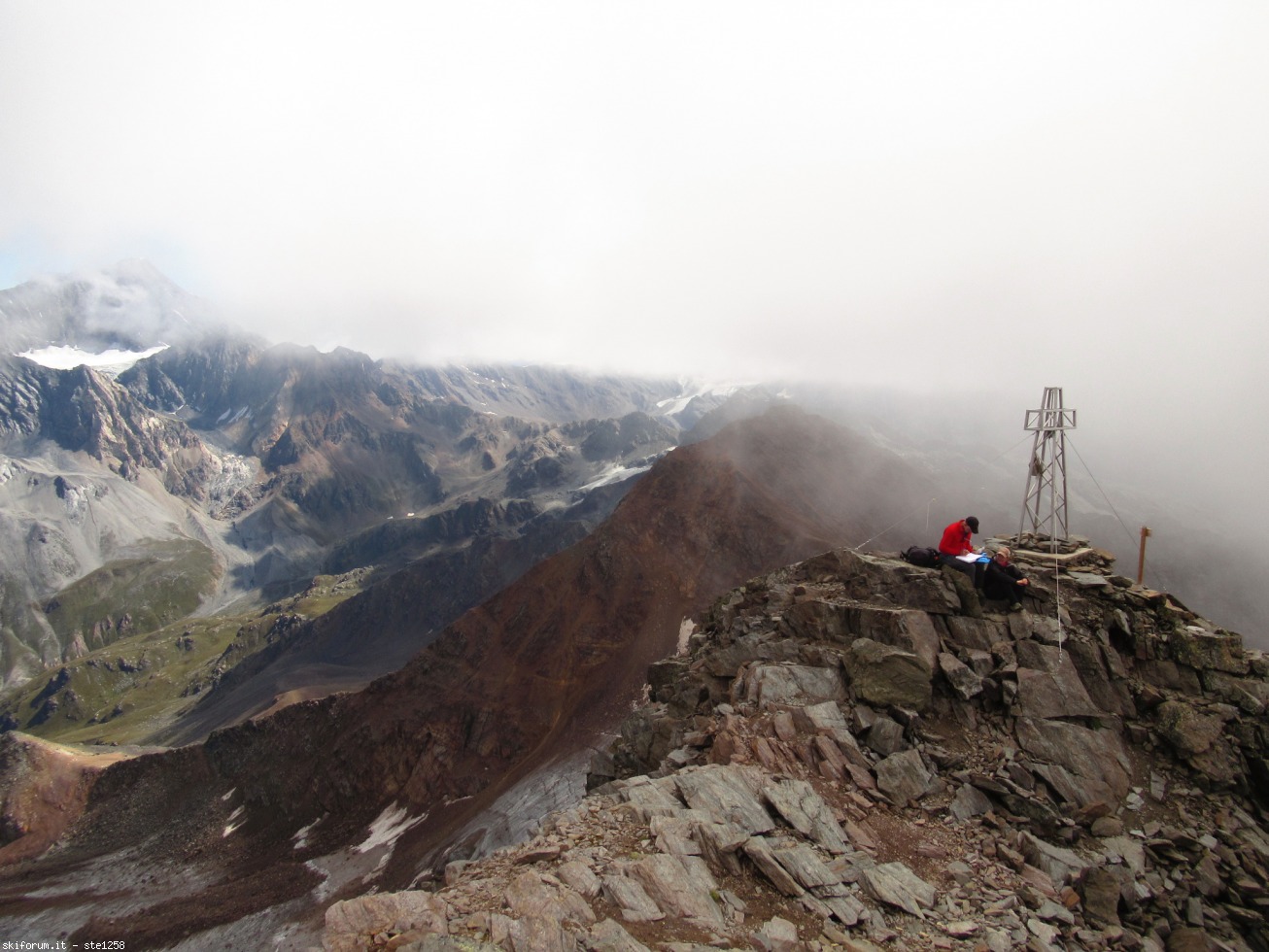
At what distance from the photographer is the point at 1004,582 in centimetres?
1980

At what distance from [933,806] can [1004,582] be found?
27.7 ft

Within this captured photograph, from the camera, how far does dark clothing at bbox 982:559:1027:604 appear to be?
19.7m

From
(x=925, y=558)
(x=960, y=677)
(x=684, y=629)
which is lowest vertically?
(x=684, y=629)

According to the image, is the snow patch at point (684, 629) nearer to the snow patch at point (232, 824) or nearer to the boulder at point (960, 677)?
the boulder at point (960, 677)

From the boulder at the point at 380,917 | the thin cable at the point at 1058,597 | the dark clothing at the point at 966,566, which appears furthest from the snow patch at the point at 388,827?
the thin cable at the point at 1058,597

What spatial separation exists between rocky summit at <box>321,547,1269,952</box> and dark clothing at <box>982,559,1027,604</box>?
22.5 inches

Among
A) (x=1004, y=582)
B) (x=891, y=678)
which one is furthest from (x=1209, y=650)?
(x=891, y=678)

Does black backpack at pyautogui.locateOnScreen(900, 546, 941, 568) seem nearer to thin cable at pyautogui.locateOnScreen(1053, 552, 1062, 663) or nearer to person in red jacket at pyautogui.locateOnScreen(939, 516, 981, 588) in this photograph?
person in red jacket at pyautogui.locateOnScreen(939, 516, 981, 588)

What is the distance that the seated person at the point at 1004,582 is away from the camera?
1967 cm

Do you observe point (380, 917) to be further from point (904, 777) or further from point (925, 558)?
point (925, 558)

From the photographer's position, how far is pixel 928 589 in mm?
20844

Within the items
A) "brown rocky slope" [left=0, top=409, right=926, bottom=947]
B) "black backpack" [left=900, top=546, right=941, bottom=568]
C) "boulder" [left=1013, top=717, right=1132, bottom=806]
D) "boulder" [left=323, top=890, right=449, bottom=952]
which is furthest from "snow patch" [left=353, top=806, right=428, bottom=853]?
"boulder" [left=1013, top=717, right=1132, bottom=806]

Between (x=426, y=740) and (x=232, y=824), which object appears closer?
(x=426, y=740)

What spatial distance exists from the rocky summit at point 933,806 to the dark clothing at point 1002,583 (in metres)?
0.57
